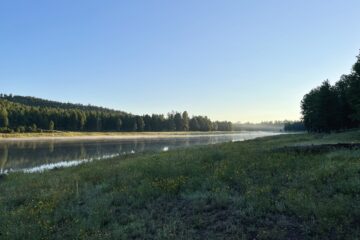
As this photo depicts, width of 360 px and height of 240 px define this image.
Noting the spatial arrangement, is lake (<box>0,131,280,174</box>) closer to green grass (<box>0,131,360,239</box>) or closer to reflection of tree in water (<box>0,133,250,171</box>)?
reflection of tree in water (<box>0,133,250,171</box>)

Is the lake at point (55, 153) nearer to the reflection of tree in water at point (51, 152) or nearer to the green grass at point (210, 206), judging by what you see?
the reflection of tree in water at point (51, 152)

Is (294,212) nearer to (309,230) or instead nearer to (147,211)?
(309,230)

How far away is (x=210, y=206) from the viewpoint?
10.6 meters

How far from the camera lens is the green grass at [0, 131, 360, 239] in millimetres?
8688

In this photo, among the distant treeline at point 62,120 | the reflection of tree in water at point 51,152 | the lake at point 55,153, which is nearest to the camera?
the lake at point 55,153

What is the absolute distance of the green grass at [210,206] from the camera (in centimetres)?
869

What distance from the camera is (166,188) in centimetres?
1314

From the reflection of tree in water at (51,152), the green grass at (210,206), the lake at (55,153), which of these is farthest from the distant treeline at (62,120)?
the green grass at (210,206)

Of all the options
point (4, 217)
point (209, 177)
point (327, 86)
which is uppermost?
point (327, 86)

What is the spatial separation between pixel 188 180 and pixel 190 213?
3703 mm

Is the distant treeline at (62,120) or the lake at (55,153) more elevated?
the distant treeline at (62,120)

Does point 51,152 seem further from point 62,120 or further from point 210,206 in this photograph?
point 62,120

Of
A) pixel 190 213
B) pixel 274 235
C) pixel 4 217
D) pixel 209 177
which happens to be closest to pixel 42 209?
pixel 4 217

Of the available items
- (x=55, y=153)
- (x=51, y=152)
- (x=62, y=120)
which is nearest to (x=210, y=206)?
(x=55, y=153)
